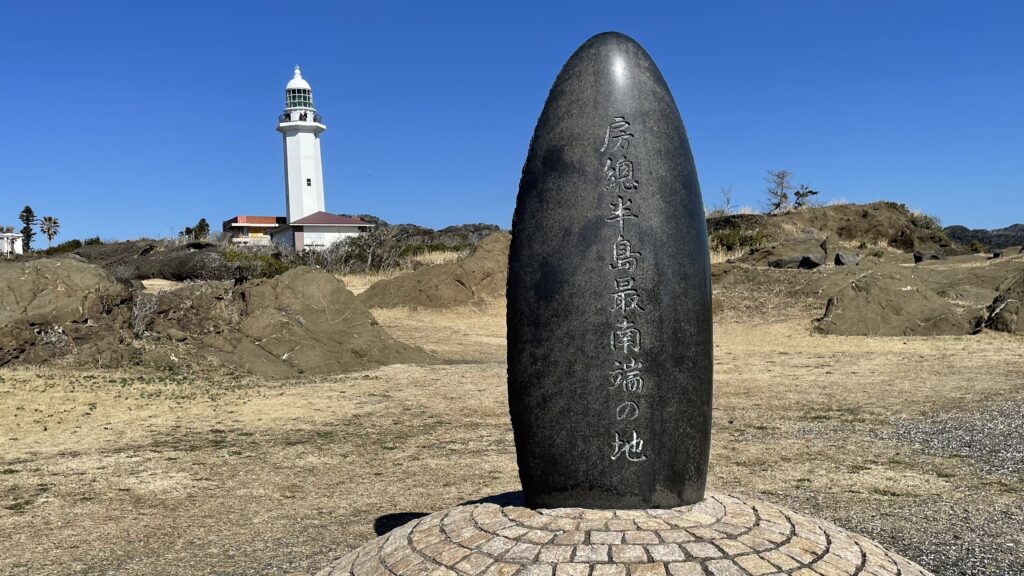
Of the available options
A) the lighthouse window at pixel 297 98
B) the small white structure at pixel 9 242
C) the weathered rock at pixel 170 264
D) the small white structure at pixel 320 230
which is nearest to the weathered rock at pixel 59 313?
the weathered rock at pixel 170 264

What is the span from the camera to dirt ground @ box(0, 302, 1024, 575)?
18.3 feet

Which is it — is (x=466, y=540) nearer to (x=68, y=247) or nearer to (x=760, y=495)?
(x=760, y=495)

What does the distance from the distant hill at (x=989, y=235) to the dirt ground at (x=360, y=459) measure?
119 ft

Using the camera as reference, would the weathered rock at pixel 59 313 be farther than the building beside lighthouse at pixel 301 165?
No

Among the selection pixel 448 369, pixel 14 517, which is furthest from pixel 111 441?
pixel 448 369

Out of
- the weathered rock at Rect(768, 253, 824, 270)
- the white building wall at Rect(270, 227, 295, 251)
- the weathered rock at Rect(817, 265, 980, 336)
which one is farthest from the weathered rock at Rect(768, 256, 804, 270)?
the white building wall at Rect(270, 227, 295, 251)

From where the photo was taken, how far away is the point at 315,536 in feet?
18.8

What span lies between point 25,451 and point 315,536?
443cm

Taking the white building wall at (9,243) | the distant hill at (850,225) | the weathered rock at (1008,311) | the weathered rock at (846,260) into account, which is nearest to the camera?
the weathered rock at (1008,311)

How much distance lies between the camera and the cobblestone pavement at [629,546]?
305 cm

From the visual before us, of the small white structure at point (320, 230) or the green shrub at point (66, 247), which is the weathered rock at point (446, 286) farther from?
the small white structure at point (320, 230)

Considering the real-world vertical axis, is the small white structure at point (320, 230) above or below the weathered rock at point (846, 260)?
above

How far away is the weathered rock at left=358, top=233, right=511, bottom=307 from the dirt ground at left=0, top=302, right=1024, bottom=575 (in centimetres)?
1031

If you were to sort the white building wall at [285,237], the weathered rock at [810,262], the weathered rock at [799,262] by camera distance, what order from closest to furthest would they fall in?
the weathered rock at [810,262]
the weathered rock at [799,262]
the white building wall at [285,237]
